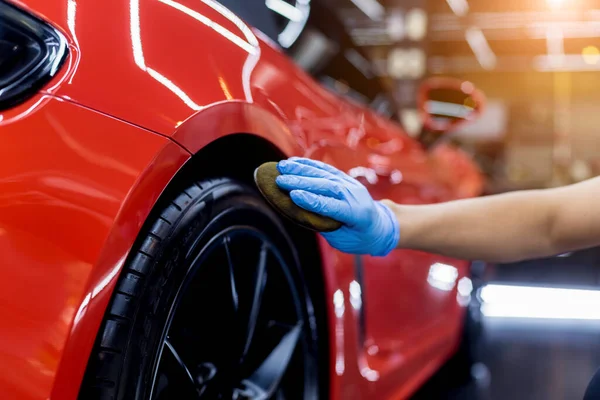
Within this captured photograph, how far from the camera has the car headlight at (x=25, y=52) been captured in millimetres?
886

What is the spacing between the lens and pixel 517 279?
621 cm

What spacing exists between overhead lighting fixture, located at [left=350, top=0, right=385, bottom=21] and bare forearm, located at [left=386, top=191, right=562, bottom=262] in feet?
27.5

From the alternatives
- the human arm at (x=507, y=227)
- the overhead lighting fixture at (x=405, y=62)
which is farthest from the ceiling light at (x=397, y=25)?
the human arm at (x=507, y=227)

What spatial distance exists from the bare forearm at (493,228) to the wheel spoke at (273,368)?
0.99 ft

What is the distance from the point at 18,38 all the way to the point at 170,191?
12.1 inches

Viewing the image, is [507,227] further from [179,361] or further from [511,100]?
[511,100]

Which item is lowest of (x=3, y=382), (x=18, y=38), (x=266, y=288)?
(x=3, y=382)

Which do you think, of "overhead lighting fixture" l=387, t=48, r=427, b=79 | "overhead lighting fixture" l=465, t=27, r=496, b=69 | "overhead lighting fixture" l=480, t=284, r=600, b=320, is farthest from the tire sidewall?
"overhead lighting fixture" l=465, t=27, r=496, b=69

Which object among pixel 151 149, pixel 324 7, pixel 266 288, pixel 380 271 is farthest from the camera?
pixel 324 7

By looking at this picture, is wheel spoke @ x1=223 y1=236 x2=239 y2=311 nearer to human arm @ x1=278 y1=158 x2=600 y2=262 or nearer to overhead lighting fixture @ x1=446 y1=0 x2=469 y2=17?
human arm @ x1=278 y1=158 x2=600 y2=262

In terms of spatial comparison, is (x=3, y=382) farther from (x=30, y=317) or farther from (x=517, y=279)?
(x=517, y=279)

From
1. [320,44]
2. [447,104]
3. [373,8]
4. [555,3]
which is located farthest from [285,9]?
[555,3]

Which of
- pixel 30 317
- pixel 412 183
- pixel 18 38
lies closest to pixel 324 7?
pixel 412 183

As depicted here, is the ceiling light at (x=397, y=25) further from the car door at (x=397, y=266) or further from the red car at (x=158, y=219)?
the red car at (x=158, y=219)
